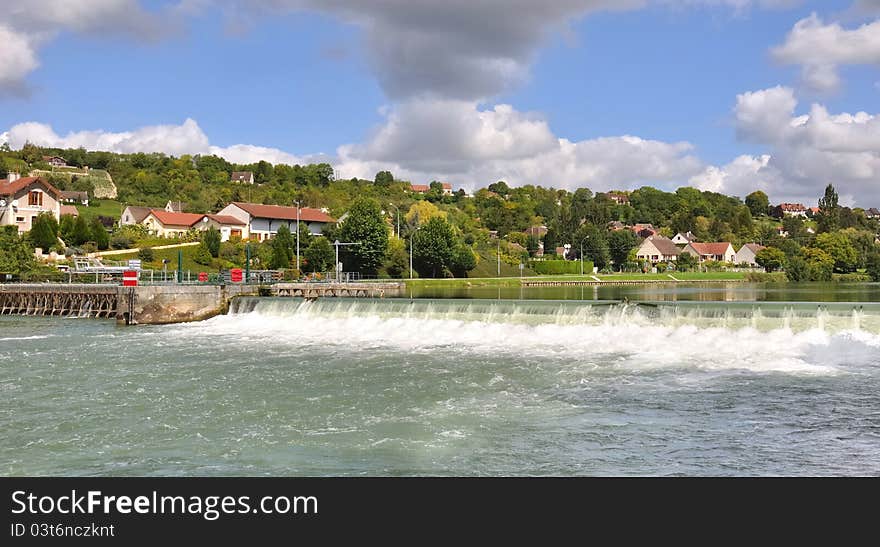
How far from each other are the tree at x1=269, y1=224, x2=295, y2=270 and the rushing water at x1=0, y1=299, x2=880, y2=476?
4219 centimetres

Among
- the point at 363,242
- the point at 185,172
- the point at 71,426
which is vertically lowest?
the point at 71,426

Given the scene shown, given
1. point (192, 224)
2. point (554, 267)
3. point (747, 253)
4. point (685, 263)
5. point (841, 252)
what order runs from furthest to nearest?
point (747, 253), point (685, 263), point (841, 252), point (554, 267), point (192, 224)

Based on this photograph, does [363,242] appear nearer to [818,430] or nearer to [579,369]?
[579,369]

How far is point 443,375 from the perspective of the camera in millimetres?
19312

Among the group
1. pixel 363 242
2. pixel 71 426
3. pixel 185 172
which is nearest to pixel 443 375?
pixel 71 426

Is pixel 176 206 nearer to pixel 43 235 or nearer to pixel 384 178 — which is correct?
pixel 43 235

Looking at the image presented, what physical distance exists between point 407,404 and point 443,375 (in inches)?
148

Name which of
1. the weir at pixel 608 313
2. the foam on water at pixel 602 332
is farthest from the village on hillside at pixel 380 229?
the foam on water at pixel 602 332

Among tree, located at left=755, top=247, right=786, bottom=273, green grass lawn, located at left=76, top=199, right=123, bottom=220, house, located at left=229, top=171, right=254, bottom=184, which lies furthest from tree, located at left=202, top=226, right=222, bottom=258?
tree, located at left=755, top=247, right=786, bottom=273

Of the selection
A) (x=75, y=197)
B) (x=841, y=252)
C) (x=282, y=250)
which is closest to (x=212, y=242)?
(x=282, y=250)

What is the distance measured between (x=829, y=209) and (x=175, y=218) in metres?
132

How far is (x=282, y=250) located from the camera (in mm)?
73375
